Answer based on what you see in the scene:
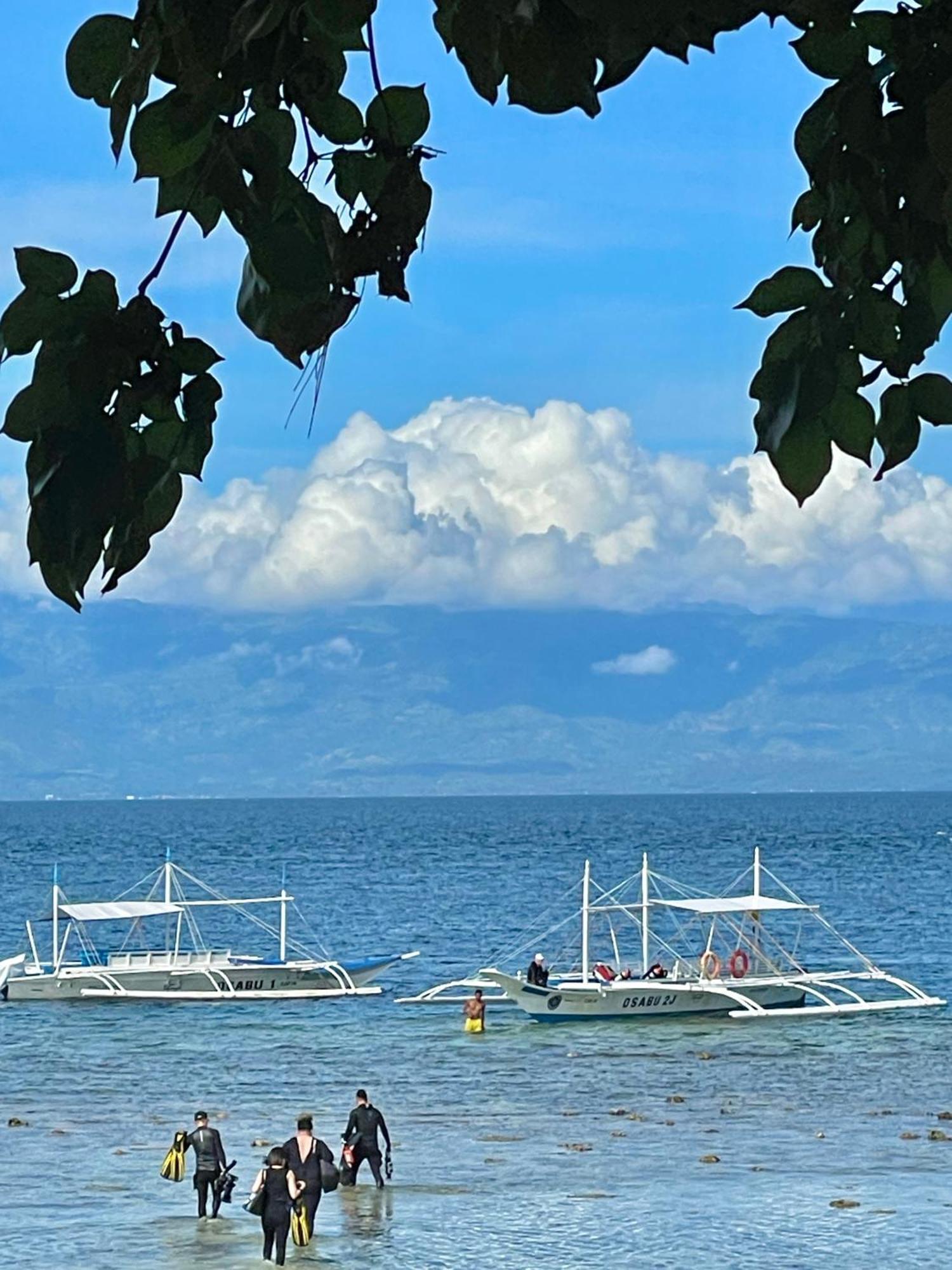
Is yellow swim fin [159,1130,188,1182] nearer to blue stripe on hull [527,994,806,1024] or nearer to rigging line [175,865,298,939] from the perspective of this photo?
rigging line [175,865,298,939]

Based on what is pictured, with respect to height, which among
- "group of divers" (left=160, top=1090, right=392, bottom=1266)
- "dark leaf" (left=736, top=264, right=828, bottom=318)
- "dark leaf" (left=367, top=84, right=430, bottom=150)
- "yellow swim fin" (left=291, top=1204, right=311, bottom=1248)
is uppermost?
"dark leaf" (left=367, top=84, right=430, bottom=150)

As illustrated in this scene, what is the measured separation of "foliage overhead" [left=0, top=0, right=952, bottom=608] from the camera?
242 cm

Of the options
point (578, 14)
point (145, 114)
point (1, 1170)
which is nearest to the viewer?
point (578, 14)

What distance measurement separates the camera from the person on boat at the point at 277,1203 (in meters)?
30.6

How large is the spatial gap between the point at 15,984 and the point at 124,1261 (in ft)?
139

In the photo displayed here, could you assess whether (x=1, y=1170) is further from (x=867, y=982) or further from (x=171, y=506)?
(x=867, y=982)

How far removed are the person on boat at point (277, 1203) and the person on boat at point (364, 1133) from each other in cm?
556

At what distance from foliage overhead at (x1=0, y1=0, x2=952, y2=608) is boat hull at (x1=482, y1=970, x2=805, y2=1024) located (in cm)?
6288

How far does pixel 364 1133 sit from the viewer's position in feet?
121

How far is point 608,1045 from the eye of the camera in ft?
200

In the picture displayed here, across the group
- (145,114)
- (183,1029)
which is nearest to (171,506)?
(145,114)

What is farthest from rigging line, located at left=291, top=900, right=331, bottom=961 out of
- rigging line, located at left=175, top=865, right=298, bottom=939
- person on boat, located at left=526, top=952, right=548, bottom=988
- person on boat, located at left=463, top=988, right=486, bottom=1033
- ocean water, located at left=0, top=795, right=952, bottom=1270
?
person on boat, located at left=463, top=988, right=486, bottom=1033

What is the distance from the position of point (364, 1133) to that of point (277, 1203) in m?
6.35

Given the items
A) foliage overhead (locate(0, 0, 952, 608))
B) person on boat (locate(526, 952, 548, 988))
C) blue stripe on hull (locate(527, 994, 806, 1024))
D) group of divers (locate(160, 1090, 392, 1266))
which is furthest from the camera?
person on boat (locate(526, 952, 548, 988))
